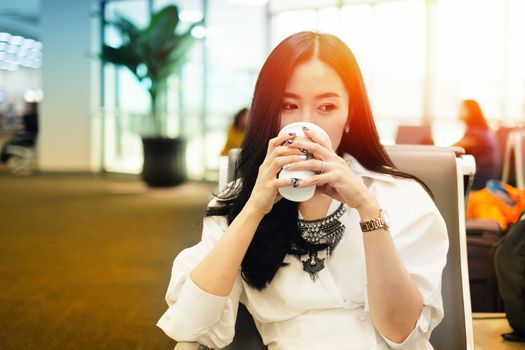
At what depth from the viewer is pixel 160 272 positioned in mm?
4277

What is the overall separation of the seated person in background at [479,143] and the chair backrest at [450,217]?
10.2ft

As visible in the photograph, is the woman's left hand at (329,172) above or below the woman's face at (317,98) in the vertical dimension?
below

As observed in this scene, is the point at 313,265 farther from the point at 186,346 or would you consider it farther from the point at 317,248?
the point at 186,346

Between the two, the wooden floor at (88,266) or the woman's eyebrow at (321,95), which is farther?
the wooden floor at (88,266)

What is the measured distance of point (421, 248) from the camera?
46.7 inches

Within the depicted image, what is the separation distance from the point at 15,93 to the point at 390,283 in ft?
54.0

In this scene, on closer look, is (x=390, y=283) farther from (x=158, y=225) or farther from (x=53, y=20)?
(x=53, y=20)

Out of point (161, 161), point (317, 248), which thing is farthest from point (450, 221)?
point (161, 161)

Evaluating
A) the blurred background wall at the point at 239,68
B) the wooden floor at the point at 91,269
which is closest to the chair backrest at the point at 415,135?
the wooden floor at the point at 91,269

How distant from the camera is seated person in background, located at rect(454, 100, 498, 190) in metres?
4.67

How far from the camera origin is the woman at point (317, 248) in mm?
1103

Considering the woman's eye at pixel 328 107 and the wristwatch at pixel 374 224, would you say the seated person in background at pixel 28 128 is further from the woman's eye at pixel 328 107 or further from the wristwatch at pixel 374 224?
the wristwatch at pixel 374 224

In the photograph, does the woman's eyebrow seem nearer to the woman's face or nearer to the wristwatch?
the woman's face

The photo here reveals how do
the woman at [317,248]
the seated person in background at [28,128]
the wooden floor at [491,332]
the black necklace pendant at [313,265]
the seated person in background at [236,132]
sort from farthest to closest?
the seated person in background at [28,128] → the seated person in background at [236,132] → the wooden floor at [491,332] → the black necklace pendant at [313,265] → the woman at [317,248]
